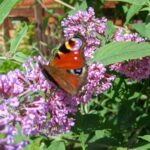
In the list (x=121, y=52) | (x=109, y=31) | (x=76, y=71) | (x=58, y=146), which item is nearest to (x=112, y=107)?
(x=109, y=31)

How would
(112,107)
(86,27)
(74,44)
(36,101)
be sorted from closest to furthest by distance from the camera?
(36,101)
(74,44)
(86,27)
(112,107)

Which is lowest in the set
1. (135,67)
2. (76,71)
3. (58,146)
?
(58,146)

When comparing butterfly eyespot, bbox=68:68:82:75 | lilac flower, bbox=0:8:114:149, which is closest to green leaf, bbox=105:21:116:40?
lilac flower, bbox=0:8:114:149

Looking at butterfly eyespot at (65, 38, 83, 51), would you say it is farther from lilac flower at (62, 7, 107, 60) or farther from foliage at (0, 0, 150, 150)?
lilac flower at (62, 7, 107, 60)

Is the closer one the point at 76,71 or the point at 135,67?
the point at 76,71

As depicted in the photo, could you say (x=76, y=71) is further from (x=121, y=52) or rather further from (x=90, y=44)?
(x=90, y=44)

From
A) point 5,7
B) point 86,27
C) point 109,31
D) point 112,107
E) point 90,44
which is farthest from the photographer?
point 112,107

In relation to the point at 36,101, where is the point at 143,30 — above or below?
above

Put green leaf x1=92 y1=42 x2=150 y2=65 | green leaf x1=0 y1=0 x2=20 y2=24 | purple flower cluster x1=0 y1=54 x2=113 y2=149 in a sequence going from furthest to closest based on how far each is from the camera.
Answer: green leaf x1=0 y1=0 x2=20 y2=24 < green leaf x1=92 y1=42 x2=150 y2=65 < purple flower cluster x1=0 y1=54 x2=113 y2=149

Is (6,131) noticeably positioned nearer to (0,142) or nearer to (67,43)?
(0,142)
